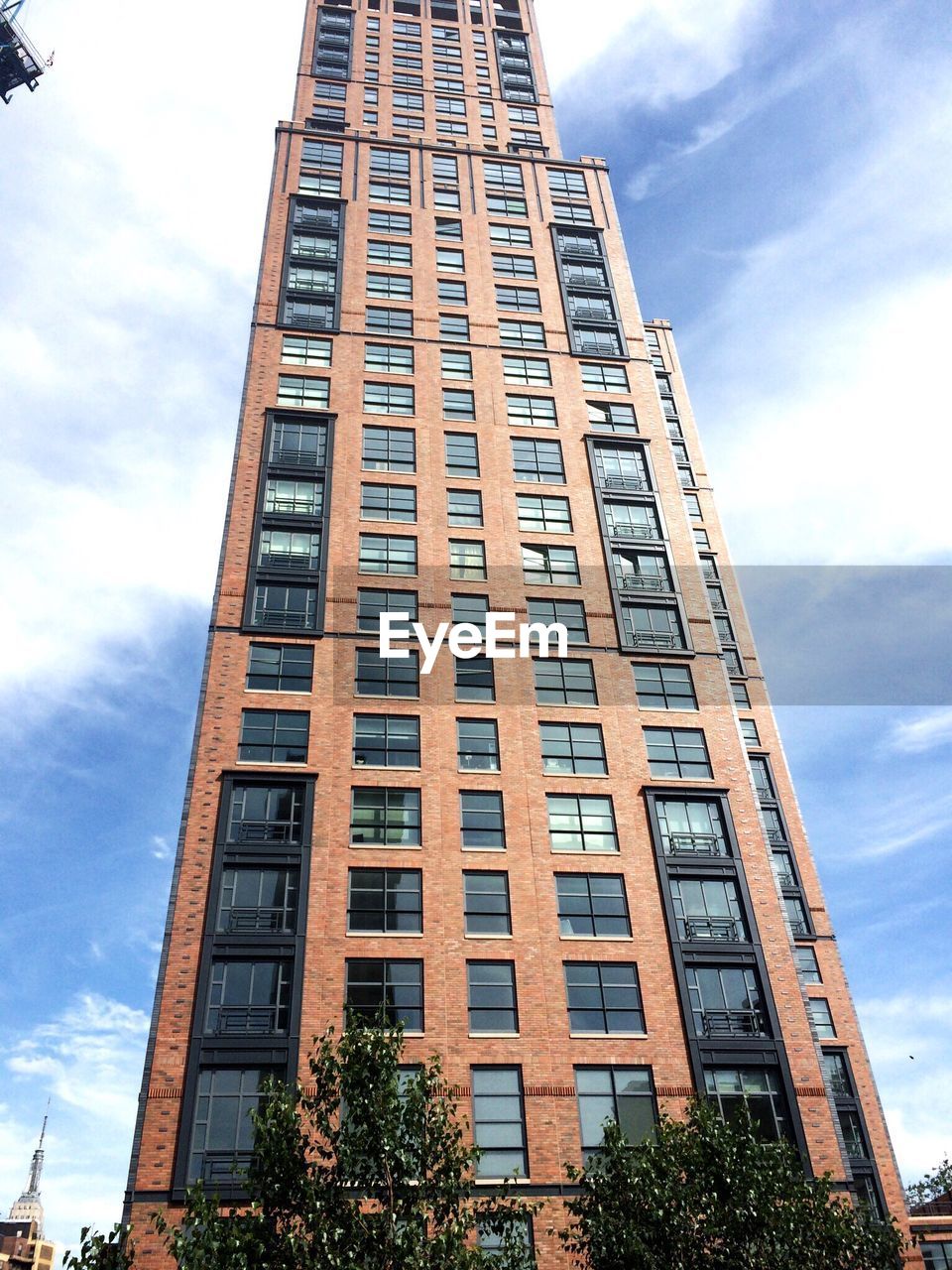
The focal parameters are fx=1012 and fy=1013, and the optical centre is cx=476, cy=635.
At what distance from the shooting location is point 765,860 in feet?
115

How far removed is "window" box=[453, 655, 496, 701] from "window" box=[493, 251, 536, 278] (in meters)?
25.4

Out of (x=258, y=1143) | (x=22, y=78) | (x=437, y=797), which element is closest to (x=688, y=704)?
(x=437, y=797)

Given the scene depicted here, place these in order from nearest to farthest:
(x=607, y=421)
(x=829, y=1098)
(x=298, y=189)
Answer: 1. (x=829, y=1098)
2. (x=607, y=421)
3. (x=298, y=189)

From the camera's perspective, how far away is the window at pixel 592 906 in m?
32.6

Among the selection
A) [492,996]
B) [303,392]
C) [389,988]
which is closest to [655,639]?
[492,996]

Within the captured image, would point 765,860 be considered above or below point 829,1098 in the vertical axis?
above

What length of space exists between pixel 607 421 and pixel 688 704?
1620cm

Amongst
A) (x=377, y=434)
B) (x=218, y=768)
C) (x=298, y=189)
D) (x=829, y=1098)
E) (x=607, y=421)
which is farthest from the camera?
(x=298, y=189)

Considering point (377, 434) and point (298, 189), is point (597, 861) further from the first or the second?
point (298, 189)

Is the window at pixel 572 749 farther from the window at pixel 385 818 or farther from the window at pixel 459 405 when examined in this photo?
the window at pixel 459 405

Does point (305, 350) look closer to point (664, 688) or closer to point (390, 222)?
point (390, 222)

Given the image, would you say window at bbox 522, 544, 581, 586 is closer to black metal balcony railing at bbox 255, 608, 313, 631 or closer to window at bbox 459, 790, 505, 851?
black metal balcony railing at bbox 255, 608, 313, 631

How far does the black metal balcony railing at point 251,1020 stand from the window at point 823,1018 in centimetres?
3238

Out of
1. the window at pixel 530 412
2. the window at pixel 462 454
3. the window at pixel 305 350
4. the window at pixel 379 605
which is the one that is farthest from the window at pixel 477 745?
the window at pixel 305 350
